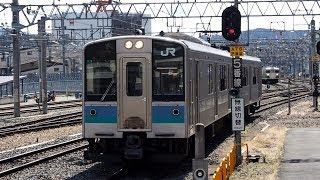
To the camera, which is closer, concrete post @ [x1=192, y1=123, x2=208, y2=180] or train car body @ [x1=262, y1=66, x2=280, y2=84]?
concrete post @ [x1=192, y1=123, x2=208, y2=180]

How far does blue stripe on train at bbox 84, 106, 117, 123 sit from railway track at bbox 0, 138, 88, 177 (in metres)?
2.08

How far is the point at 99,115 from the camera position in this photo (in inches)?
493

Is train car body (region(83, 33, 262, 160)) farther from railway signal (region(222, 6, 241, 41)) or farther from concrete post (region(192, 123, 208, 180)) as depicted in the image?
concrete post (region(192, 123, 208, 180))

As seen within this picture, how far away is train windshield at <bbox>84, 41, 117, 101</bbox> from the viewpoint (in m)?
12.5

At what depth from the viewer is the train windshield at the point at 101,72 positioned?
12.5m

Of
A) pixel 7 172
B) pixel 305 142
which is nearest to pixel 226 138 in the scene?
pixel 305 142

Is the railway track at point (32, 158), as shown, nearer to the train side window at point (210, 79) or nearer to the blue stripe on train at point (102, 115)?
the blue stripe on train at point (102, 115)

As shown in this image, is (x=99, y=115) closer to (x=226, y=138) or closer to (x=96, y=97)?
(x=96, y=97)

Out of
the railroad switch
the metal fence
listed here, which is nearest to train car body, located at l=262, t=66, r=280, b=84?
the metal fence

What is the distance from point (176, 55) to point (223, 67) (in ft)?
17.6

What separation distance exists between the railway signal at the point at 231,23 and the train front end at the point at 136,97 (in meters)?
1.41

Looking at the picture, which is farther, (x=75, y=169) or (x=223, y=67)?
(x=223, y=67)

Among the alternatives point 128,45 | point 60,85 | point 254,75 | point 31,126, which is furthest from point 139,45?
point 60,85

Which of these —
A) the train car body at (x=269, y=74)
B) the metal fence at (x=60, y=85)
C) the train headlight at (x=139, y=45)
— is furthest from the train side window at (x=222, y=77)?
the train car body at (x=269, y=74)
